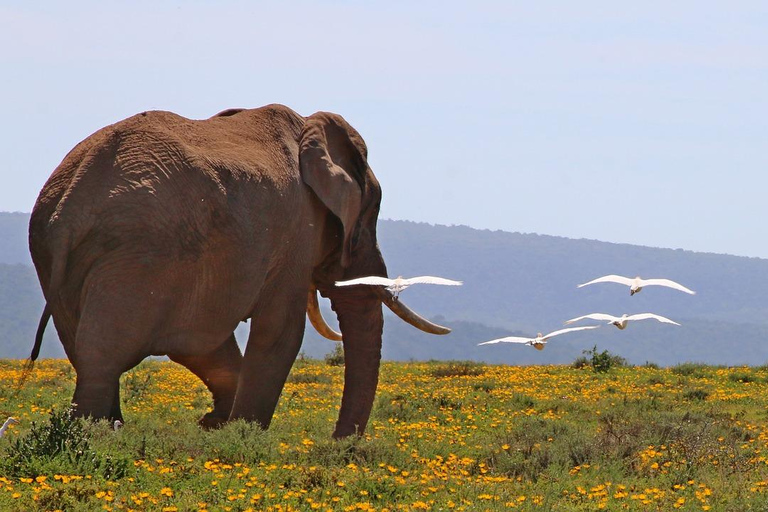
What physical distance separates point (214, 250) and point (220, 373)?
3.14 m

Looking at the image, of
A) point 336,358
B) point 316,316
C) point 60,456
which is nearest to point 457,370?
point 336,358

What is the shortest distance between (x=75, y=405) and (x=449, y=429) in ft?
20.1

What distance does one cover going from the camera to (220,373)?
16094mm


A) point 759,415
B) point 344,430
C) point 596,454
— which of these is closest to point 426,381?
point 759,415

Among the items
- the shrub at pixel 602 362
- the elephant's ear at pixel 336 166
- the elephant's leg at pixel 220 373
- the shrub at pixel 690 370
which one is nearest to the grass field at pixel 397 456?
the elephant's leg at pixel 220 373

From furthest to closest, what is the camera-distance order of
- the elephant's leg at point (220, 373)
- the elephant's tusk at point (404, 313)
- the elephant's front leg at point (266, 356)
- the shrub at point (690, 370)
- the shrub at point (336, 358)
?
the shrub at point (336, 358)
the shrub at point (690, 370)
the elephant's tusk at point (404, 313)
the elephant's leg at point (220, 373)
the elephant's front leg at point (266, 356)

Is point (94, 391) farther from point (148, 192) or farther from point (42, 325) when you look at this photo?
point (148, 192)

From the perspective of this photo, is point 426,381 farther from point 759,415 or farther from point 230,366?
point 230,366

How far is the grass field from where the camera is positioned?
1066 cm

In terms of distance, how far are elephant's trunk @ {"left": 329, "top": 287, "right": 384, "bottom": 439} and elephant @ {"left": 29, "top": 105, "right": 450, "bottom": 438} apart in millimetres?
18

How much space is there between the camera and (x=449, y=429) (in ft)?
57.0

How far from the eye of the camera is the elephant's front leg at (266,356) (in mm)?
14922

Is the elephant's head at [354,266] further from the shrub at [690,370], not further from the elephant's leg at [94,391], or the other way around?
the shrub at [690,370]

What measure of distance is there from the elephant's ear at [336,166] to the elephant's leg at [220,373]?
1730mm
